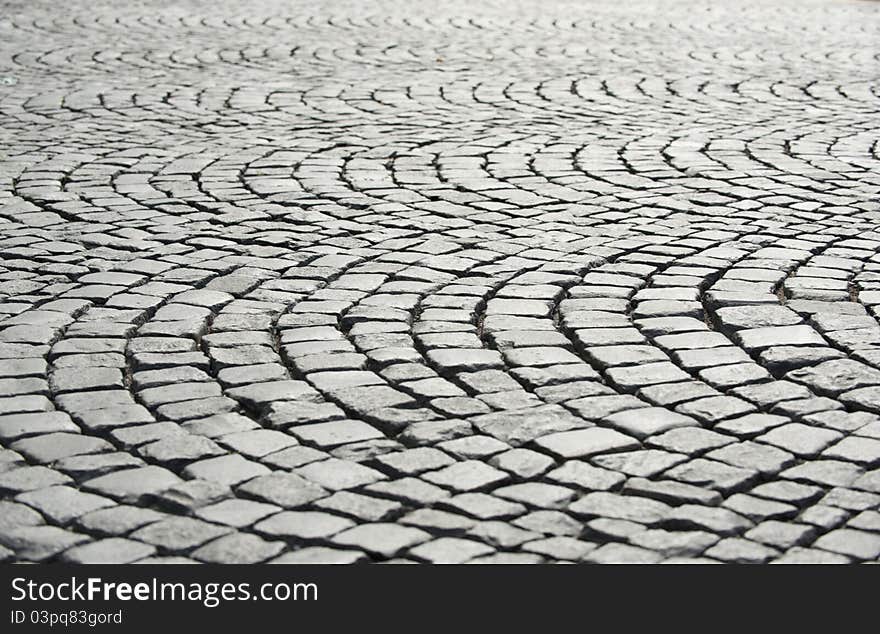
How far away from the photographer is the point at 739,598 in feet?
9.81

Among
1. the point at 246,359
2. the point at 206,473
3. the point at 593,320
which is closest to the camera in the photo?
the point at 206,473

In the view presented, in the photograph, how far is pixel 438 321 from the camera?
4852mm

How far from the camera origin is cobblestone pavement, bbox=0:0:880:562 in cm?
338

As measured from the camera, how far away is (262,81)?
404 inches

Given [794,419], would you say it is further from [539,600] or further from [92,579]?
[92,579]

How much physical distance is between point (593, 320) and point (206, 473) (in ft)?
6.12

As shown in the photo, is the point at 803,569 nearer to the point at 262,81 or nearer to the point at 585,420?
the point at 585,420

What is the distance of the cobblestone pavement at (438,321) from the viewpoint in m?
3.38

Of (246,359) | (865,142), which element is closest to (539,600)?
(246,359)

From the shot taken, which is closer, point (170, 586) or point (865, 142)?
point (170, 586)

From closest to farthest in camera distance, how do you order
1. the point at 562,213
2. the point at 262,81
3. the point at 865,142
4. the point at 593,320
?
the point at 593,320, the point at 562,213, the point at 865,142, the point at 262,81

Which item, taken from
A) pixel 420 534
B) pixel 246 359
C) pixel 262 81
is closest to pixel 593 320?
pixel 246 359

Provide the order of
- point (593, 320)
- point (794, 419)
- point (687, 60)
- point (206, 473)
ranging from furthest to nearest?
point (687, 60)
point (593, 320)
point (794, 419)
point (206, 473)

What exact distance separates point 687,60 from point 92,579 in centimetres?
961
